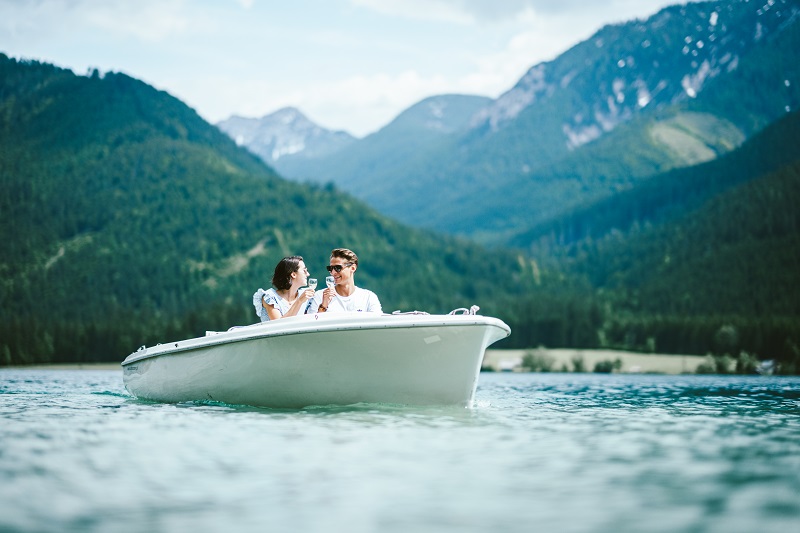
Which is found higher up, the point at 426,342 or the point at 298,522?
the point at 426,342

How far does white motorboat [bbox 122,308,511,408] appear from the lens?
14500mm

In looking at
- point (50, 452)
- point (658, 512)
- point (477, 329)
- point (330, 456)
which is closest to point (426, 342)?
point (477, 329)

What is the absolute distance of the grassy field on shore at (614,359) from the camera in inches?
5433

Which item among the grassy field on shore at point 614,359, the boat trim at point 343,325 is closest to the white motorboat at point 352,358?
the boat trim at point 343,325

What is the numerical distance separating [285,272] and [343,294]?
110 centimetres

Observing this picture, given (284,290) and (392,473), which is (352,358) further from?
(392,473)

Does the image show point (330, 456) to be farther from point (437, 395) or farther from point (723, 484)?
point (437, 395)

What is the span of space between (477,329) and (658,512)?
7.73 meters

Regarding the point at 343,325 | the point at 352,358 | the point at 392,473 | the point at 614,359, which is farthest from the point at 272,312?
the point at 614,359

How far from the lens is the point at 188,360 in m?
17.1

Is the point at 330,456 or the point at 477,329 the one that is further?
the point at 477,329

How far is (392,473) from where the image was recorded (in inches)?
A: 366

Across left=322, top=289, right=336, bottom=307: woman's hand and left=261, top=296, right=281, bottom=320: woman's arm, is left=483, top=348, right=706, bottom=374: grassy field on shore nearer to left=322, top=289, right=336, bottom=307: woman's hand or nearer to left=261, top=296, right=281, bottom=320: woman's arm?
left=261, top=296, right=281, bottom=320: woman's arm

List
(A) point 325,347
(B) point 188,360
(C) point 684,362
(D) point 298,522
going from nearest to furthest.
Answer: (D) point 298,522 < (A) point 325,347 < (B) point 188,360 < (C) point 684,362
